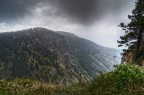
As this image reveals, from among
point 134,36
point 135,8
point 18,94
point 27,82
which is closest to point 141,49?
point 134,36

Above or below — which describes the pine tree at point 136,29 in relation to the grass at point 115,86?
above

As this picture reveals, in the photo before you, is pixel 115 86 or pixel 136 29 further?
pixel 136 29

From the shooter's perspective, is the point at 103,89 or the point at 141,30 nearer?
the point at 103,89

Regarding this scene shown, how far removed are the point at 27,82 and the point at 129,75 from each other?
540cm

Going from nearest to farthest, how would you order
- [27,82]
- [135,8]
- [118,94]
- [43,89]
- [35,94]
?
[118,94]
[35,94]
[43,89]
[27,82]
[135,8]

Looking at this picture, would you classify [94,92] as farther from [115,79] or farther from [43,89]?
[43,89]

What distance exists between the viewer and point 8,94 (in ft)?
28.3

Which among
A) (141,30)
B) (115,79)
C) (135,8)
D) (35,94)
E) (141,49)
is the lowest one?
(35,94)

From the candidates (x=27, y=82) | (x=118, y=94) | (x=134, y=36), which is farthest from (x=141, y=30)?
(x=118, y=94)

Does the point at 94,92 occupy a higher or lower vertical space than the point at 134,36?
lower

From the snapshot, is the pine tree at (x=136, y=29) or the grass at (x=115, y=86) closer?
the grass at (x=115, y=86)

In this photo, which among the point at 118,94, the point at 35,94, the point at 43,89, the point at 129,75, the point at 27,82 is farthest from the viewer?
the point at 27,82

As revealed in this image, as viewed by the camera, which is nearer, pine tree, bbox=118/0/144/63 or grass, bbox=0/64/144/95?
grass, bbox=0/64/144/95

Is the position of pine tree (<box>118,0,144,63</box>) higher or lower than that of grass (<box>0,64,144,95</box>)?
higher
